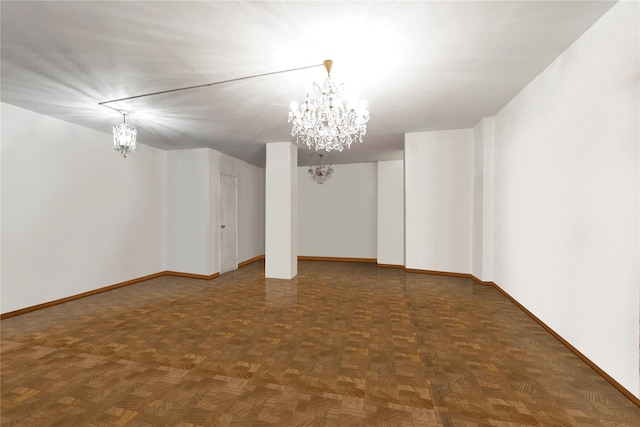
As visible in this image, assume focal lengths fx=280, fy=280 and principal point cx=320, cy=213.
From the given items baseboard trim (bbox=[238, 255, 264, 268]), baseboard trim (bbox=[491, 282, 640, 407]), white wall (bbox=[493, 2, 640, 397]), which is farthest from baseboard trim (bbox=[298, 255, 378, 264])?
white wall (bbox=[493, 2, 640, 397])

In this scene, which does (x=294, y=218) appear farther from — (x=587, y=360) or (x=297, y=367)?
(x=587, y=360)

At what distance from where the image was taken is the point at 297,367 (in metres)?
2.31

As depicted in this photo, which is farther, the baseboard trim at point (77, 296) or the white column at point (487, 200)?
the white column at point (487, 200)

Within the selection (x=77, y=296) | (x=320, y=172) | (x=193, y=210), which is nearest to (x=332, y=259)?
(x=320, y=172)

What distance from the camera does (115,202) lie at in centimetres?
499

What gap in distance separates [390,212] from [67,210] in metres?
6.34

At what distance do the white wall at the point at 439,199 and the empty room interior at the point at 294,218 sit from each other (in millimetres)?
39

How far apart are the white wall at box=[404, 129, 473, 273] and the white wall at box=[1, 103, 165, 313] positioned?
17.2ft

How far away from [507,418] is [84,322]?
431cm

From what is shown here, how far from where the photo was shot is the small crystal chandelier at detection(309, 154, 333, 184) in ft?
26.1

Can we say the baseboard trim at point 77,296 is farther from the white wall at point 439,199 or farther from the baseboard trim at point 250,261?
the white wall at point 439,199

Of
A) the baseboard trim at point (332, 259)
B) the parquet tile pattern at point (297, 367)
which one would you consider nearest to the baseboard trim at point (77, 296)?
the parquet tile pattern at point (297, 367)

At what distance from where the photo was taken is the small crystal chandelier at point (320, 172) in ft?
26.1

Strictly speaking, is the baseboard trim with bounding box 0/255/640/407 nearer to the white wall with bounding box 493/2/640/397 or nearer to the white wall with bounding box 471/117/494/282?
the white wall with bounding box 493/2/640/397
